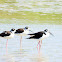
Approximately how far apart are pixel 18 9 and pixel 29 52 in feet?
52.9

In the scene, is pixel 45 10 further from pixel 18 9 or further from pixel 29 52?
pixel 29 52

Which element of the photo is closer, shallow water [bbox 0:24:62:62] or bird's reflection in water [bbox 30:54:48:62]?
bird's reflection in water [bbox 30:54:48:62]

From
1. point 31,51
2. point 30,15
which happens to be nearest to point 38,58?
point 31,51

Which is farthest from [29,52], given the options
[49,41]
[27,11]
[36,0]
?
[36,0]

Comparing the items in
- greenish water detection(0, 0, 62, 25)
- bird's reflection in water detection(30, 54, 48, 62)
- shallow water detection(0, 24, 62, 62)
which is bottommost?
bird's reflection in water detection(30, 54, 48, 62)

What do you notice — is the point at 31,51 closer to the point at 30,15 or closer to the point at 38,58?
the point at 38,58

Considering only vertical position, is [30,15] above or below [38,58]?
above

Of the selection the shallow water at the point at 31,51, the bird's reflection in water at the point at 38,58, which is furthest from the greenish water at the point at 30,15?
the bird's reflection in water at the point at 38,58

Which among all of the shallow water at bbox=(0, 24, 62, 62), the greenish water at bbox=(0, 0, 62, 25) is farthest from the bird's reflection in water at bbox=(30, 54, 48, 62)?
the greenish water at bbox=(0, 0, 62, 25)

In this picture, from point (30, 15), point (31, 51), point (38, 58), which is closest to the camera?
point (38, 58)

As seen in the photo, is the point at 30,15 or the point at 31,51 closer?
the point at 31,51

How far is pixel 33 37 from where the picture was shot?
1460cm

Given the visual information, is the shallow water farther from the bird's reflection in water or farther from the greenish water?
the greenish water

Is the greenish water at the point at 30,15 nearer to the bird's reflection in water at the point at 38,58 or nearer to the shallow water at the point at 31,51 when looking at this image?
the shallow water at the point at 31,51
